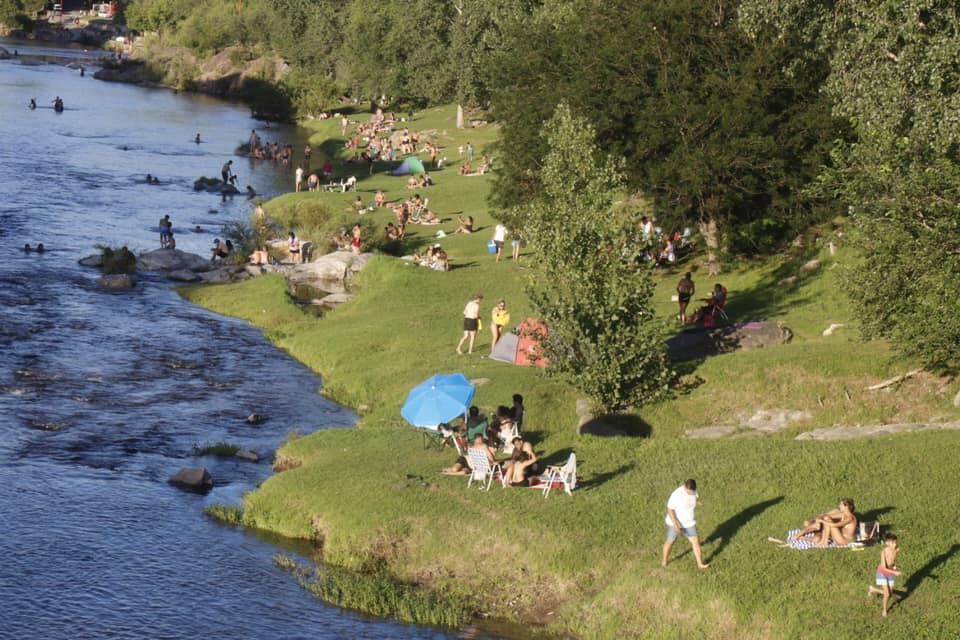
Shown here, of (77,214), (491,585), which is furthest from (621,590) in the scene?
(77,214)

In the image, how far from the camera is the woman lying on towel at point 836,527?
23.5m

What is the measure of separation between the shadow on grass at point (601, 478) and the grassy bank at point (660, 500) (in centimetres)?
7

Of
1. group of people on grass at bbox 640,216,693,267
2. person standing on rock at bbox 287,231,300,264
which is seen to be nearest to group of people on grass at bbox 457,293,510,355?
group of people on grass at bbox 640,216,693,267

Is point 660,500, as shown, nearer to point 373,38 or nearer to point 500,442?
point 500,442

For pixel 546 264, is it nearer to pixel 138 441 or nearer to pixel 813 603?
pixel 138 441

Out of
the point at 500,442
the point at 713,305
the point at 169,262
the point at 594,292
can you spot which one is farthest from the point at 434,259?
the point at 500,442

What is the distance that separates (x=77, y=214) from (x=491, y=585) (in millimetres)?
46524

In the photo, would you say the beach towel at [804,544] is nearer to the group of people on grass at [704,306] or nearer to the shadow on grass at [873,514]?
the shadow on grass at [873,514]

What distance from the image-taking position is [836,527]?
929 inches

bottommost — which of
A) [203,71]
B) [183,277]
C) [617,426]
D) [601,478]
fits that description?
[203,71]

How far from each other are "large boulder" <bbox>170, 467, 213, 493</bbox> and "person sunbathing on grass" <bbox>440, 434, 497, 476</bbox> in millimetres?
5844

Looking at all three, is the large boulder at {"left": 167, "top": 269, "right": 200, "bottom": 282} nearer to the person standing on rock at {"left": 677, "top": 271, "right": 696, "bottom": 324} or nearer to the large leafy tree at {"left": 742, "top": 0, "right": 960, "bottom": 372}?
the person standing on rock at {"left": 677, "top": 271, "right": 696, "bottom": 324}

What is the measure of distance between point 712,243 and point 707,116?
5.14 m

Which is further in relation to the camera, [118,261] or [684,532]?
[118,261]
